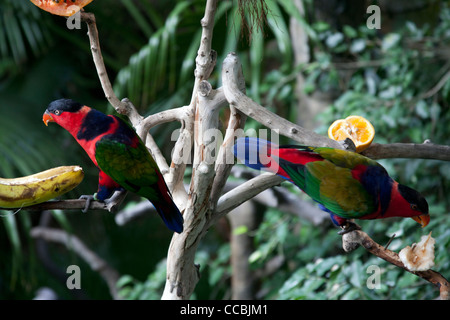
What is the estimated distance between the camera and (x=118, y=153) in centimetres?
78

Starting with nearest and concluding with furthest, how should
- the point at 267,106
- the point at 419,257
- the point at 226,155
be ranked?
1. the point at 419,257
2. the point at 226,155
3. the point at 267,106

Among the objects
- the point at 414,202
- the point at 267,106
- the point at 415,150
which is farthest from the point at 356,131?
the point at 267,106

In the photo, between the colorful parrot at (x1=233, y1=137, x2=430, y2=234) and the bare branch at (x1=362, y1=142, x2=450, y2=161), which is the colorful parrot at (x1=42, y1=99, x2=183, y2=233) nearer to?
the colorful parrot at (x1=233, y1=137, x2=430, y2=234)

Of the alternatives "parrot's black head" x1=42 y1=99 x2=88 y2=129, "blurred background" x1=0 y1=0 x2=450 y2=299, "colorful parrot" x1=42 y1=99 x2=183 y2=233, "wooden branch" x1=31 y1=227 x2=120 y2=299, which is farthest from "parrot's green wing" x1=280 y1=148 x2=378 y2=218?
"wooden branch" x1=31 y1=227 x2=120 y2=299

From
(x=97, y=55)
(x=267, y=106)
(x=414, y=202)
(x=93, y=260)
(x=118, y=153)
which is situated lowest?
(x=93, y=260)

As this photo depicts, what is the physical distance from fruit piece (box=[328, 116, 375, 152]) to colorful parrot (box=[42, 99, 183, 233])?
0.40 m

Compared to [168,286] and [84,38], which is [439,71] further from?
[84,38]

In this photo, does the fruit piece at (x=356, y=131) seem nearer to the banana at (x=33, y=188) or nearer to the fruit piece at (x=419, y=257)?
the fruit piece at (x=419, y=257)

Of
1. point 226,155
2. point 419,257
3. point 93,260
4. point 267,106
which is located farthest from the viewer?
point 93,260

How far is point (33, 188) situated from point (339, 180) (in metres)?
0.54

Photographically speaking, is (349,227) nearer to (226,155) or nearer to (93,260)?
(226,155)

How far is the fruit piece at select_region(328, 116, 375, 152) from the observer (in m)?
0.96

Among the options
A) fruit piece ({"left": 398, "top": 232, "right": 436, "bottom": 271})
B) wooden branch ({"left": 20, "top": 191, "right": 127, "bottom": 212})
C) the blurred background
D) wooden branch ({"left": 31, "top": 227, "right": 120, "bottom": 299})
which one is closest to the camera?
fruit piece ({"left": 398, "top": 232, "right": 436, "bottom": 271})

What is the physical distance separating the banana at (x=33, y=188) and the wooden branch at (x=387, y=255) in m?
0.53
